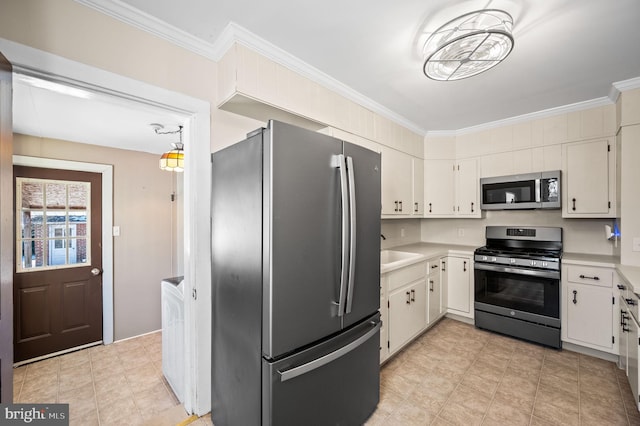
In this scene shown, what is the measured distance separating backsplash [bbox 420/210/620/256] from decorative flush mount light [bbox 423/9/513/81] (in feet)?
7.76

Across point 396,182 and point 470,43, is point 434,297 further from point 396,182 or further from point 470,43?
point 470,43

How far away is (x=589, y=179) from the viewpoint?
275 cm

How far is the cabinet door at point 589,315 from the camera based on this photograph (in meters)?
2.46

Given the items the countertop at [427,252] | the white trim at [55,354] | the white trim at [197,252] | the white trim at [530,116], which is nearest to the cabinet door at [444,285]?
the countertop at [427,252]

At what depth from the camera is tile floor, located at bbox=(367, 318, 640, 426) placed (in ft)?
5.95

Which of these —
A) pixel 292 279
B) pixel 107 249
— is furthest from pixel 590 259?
pixel 107 249

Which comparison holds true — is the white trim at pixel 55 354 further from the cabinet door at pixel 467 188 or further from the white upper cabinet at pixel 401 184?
the cabinet door at pixel 467 188

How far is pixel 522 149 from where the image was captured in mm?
3160

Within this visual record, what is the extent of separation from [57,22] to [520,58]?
9.31 feet

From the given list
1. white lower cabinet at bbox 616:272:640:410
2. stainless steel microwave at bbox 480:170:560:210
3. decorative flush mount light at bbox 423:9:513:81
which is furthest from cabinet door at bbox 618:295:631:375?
decorative flush mount light at bbox 423:9:513:81

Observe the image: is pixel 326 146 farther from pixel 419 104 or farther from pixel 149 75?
pixel 419 104

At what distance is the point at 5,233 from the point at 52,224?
224 cm

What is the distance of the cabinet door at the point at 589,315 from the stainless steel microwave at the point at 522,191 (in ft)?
2.89

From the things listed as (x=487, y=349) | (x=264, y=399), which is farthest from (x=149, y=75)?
(x=487, y=349)
